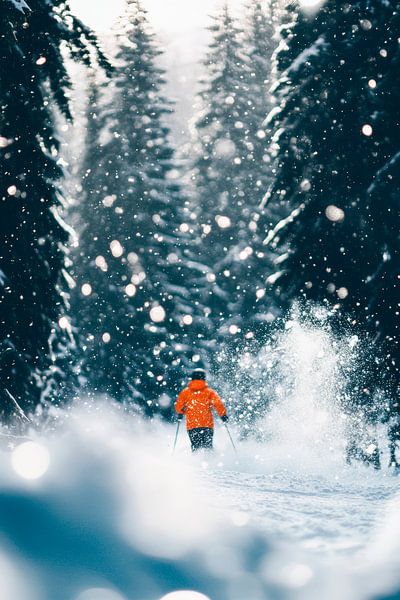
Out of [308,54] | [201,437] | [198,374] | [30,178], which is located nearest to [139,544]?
[30,178]

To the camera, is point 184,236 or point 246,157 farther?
point 246,157

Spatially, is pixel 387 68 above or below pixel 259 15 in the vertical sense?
below

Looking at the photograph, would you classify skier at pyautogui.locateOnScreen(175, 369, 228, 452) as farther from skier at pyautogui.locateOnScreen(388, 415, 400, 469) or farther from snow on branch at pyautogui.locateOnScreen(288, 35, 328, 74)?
snow on branch at pyautogui.locateOnScreen(288, 35, 328, 74)

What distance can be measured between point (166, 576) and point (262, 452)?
57.6 feet

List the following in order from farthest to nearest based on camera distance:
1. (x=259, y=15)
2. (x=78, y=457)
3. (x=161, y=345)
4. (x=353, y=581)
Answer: (x=259, y=15) < (x=161, y=345) < (x=78, y=457) < (x=353, y=581)

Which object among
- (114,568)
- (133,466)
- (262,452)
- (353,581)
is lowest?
(353,581)

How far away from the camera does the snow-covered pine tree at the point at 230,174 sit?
2708 centimetres

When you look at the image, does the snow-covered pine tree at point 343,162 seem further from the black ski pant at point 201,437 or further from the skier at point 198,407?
the black ski pant at point 201,437

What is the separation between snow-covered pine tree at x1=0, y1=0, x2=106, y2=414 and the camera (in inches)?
360

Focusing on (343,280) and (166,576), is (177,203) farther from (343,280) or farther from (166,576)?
(166,576)

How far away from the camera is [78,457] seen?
8.54 feet

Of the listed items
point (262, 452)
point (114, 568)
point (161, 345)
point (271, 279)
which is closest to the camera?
point (114, 568)

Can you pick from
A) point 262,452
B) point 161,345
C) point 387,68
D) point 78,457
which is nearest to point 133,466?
point 78,457

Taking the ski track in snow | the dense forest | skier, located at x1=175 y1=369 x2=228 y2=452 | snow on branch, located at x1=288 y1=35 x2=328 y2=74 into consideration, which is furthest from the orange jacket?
snow on branch, located at x1=288 y1=35 x2=328 y2=74
